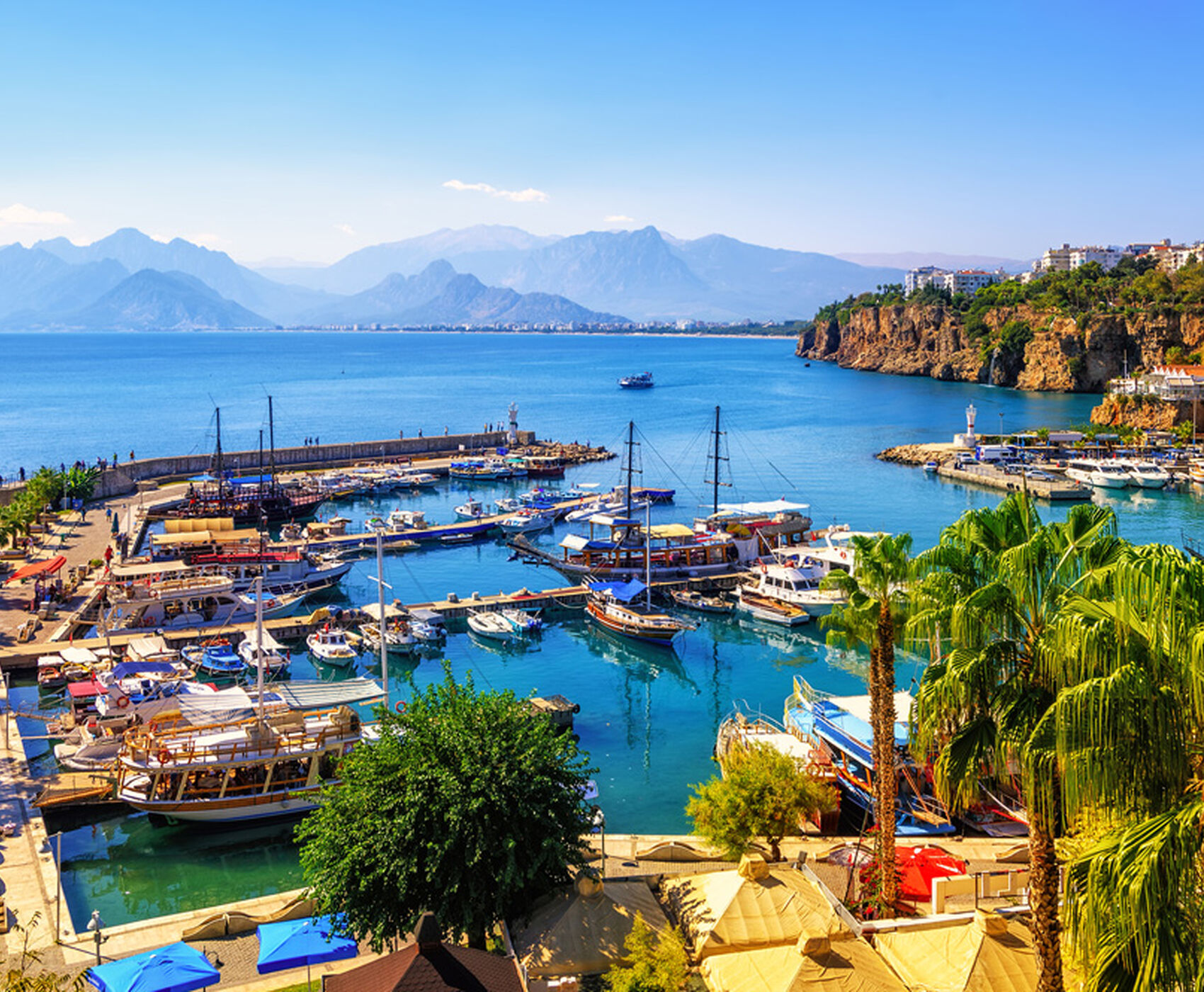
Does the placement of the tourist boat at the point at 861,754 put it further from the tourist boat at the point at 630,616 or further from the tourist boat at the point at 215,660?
the tourist boat at the point at 215,660

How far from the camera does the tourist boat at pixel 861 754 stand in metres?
23.0

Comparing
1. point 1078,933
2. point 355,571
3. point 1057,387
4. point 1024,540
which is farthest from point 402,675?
point 1057,387

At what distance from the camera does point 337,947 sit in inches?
658

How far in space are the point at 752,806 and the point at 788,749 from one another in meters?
7.11

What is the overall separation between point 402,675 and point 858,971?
1047 inches

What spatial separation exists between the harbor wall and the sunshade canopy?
60.2 m

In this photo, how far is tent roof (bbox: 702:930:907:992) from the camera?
1393cm

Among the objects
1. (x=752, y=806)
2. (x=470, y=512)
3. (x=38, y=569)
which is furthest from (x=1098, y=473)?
(x=38, y=569)

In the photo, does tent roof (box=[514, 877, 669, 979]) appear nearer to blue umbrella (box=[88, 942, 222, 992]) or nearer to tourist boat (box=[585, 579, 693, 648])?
blue umbrella (box=[88, 942, 222, 992])

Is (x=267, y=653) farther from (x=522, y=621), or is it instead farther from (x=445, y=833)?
(x=445, y=833)

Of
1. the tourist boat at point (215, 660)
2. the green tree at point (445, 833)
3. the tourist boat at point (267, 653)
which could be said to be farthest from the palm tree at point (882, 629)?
the tourist boat at point (215, 660)

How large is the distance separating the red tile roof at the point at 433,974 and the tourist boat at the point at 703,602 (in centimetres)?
3495

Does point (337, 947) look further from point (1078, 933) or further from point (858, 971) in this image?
point (1078, 933)

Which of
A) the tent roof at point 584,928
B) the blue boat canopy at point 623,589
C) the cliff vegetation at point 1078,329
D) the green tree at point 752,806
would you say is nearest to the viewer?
the tent roof at point 584,928
